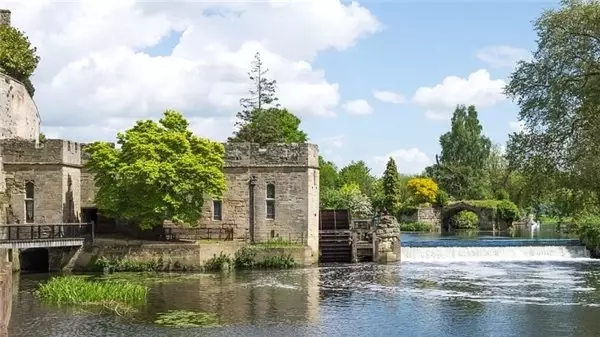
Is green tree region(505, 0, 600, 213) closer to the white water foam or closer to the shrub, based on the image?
the white water foam

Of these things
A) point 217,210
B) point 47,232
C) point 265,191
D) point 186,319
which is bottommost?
point 186,319

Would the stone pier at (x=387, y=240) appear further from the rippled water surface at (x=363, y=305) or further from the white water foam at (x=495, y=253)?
the rippled water surface at (x=363, y=305)

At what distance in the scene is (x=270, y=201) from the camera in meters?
38.2

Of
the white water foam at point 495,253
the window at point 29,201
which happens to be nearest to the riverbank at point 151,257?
the window at point 29,201

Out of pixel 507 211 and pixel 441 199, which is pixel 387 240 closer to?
pixel 507 211

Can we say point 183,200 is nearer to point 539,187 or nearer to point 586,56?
point 539,187

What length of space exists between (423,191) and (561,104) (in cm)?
6281

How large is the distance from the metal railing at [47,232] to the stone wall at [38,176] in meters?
0.85

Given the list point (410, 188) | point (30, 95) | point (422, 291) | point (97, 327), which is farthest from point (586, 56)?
point (410, 188)

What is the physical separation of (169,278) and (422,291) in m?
10.0

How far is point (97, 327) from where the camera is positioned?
2134 cm

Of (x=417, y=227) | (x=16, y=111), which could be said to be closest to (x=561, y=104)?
(x=16, y=111)

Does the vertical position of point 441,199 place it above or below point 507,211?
above

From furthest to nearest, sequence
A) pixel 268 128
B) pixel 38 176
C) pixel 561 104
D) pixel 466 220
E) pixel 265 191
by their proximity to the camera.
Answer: pixel 466 220 → pixel 268 128 → pixel 265 191 → pixel 38 176 → pixel 561 104
